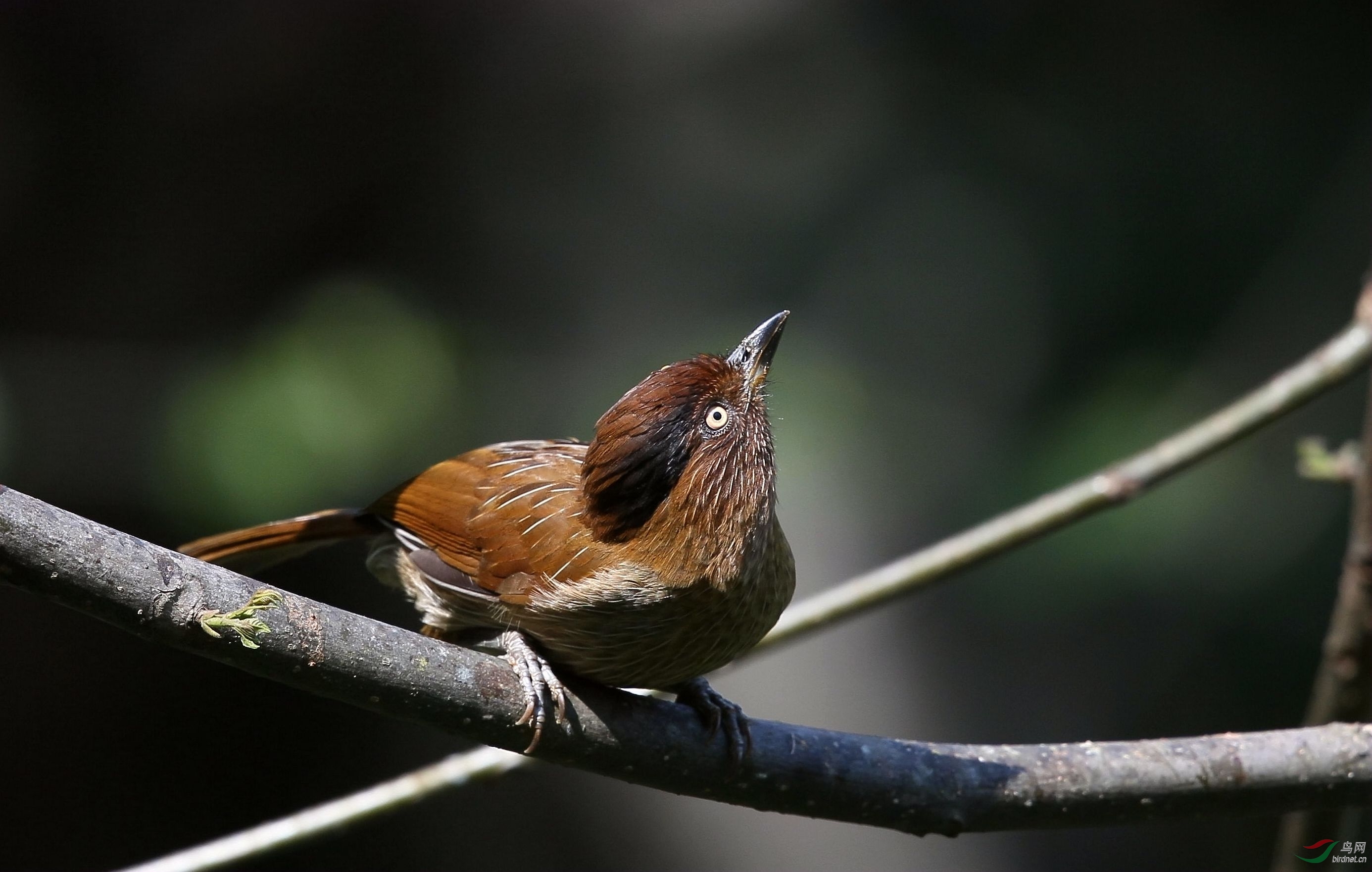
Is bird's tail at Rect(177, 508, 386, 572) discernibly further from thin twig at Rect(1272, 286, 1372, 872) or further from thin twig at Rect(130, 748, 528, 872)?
thin twig at Rect(1272, 286, 1372, 872)

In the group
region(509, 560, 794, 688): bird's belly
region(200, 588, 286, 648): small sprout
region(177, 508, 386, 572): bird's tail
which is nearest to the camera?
region(200, 588, 286, 648): small sprout

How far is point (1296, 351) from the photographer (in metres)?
5.56

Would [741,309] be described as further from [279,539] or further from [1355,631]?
[1355,631]

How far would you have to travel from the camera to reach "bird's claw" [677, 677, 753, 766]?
7.38 feet

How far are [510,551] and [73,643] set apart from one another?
11.6 ft

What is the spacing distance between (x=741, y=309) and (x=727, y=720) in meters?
3.75

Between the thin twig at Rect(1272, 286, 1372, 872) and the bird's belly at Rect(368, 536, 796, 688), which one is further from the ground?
the thin twig at Rect(1272, 286, 1372, 872)

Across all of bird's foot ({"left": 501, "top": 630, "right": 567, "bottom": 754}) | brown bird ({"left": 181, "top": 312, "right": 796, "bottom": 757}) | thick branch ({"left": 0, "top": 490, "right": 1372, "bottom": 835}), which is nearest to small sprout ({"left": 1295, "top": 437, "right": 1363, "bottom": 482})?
thick branch ({"left": 0, "top": 490, "right": 1372, "bottom": 835})

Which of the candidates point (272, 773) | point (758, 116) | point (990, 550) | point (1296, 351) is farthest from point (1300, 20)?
point (272, 773)

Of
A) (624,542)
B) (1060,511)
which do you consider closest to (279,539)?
(624,542)

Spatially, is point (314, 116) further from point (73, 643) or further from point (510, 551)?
point (510, 551)

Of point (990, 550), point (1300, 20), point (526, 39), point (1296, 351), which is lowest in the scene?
point (990, 550)

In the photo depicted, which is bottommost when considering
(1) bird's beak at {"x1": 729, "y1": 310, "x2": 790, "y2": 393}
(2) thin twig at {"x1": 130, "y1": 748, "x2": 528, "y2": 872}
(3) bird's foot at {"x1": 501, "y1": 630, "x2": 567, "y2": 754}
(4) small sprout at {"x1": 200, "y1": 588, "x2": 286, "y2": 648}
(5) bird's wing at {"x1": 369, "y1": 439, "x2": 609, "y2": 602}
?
(2) thin twig at {"x1": 130, "y1": 748, "x2": 528, "y2": 872}

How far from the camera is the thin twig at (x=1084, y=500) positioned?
262cm
